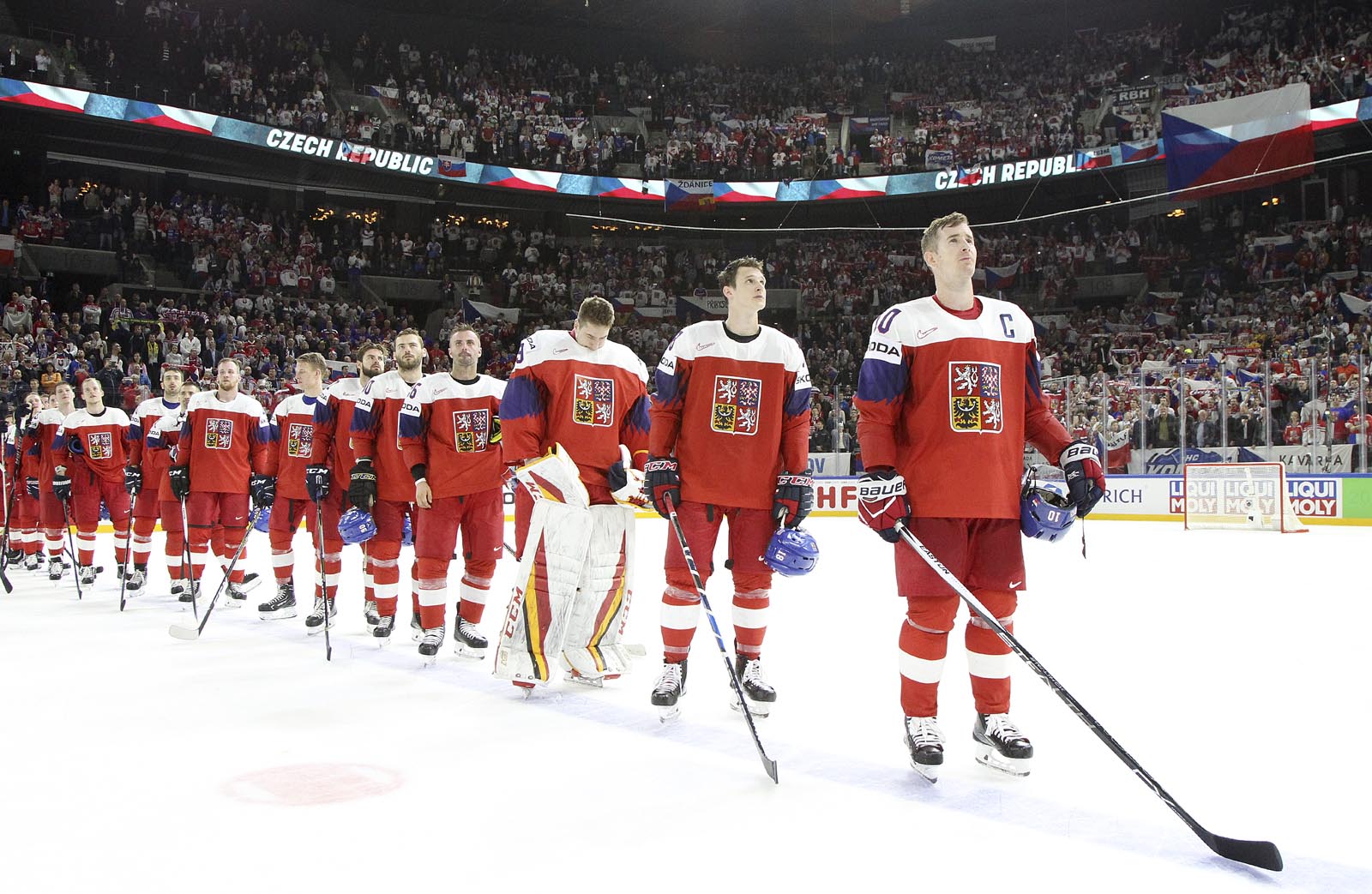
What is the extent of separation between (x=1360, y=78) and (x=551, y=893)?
23.9m

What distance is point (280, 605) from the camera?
6918 mm

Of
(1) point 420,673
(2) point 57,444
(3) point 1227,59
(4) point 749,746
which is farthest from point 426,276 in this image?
(4) point 749,746

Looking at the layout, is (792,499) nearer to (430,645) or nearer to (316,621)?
(430,645)

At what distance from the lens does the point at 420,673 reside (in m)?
4.89

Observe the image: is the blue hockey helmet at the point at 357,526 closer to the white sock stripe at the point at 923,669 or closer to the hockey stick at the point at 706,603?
the hockey stick at the point at 706,603

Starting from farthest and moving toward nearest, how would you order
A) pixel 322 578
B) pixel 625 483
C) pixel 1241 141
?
pixel 1241 141 → pixel 322 578 → pixel 625 483

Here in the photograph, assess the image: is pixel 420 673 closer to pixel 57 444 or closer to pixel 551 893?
pixel 551 893

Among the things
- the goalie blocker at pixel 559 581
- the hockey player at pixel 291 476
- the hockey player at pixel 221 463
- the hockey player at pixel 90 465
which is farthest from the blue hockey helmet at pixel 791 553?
the hockey player at pixel 90 465

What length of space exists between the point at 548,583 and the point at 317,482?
2375 mm

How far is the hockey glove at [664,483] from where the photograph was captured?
402 centimetres

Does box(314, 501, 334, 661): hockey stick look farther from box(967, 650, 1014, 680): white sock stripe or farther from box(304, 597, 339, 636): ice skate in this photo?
box(967, 650, 1014, 680): white sock stripe

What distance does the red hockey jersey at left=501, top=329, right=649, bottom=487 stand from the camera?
14.9 feet

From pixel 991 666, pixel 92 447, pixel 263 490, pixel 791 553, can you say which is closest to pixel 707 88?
pixel 92 447

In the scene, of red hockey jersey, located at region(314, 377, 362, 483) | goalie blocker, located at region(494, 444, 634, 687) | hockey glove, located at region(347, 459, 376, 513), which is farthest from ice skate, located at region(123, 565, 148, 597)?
goalie blocker, located at region(494, 444, 634, 687)
